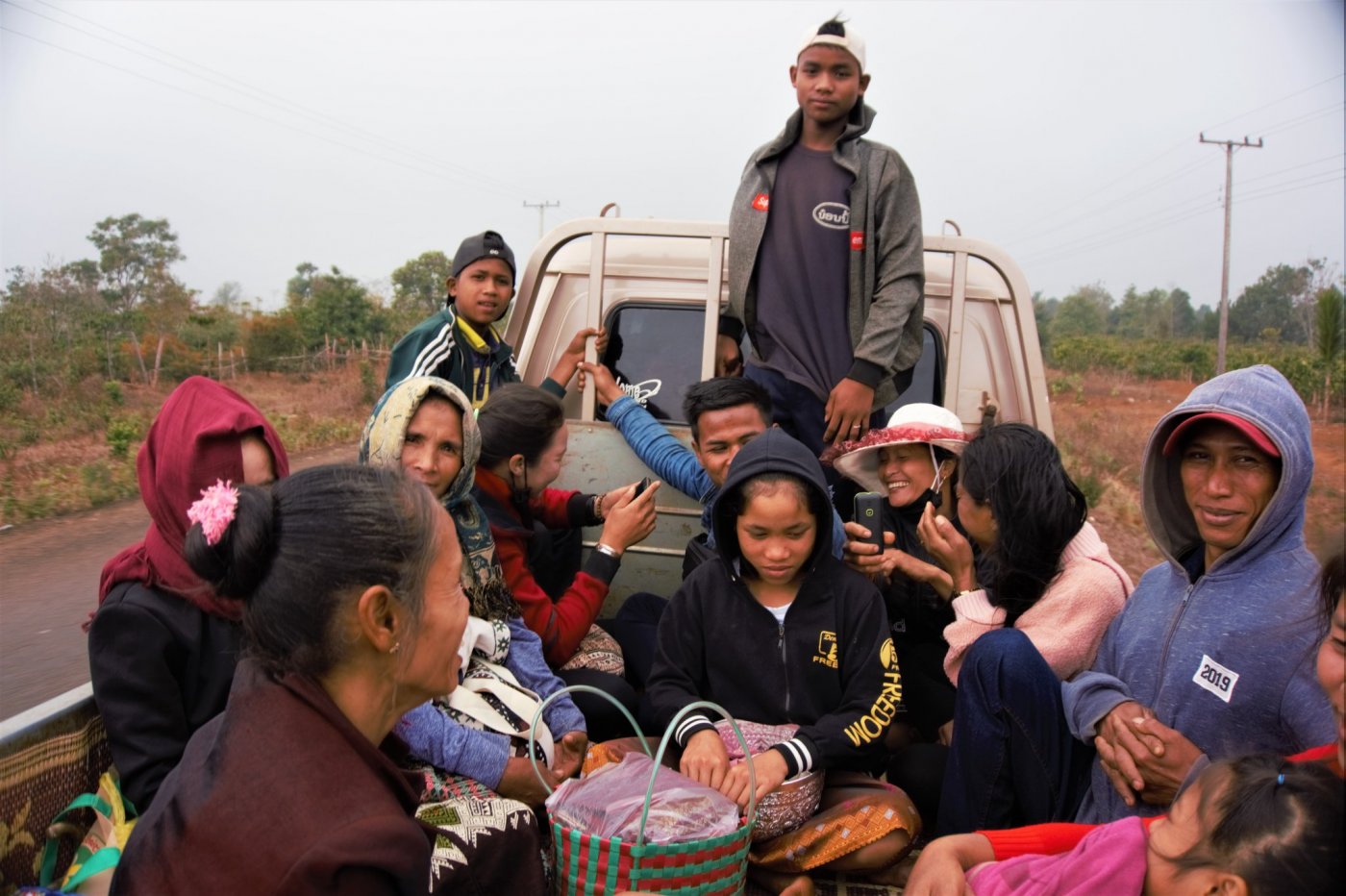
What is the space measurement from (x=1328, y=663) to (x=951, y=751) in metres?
1.12

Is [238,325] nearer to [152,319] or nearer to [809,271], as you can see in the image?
[152,319]

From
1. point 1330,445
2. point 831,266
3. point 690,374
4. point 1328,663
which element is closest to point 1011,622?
point 1328,663

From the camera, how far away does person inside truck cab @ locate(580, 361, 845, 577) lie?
3.32m

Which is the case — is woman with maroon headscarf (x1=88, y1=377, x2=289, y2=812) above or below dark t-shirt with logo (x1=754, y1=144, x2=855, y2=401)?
below

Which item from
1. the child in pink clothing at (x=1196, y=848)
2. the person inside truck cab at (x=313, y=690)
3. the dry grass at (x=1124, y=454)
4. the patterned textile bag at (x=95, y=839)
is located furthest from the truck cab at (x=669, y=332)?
the person inside truck cab at (x=313, y=690)

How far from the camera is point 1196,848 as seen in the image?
1.60 m

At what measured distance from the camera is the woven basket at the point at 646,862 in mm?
2010

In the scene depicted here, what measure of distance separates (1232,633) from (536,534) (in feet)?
7.42

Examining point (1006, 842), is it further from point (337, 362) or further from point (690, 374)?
point (337, 362)

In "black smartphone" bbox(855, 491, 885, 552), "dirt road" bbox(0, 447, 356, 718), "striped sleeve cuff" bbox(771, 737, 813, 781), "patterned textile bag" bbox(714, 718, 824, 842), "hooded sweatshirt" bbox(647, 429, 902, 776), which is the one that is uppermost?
"black smartphone" bbox(855, 491, 885, 552)

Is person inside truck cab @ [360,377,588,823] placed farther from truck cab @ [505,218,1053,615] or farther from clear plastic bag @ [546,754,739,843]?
truck cab @ [505,218,1053,615]

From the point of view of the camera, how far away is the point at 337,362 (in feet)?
95.9

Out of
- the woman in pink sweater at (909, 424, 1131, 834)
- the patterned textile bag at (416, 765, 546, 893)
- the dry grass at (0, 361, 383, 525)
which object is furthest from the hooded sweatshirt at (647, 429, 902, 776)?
the dry grass at (0, 361, 383, 525)

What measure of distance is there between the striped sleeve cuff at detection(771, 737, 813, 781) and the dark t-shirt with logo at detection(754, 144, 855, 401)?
166cm
